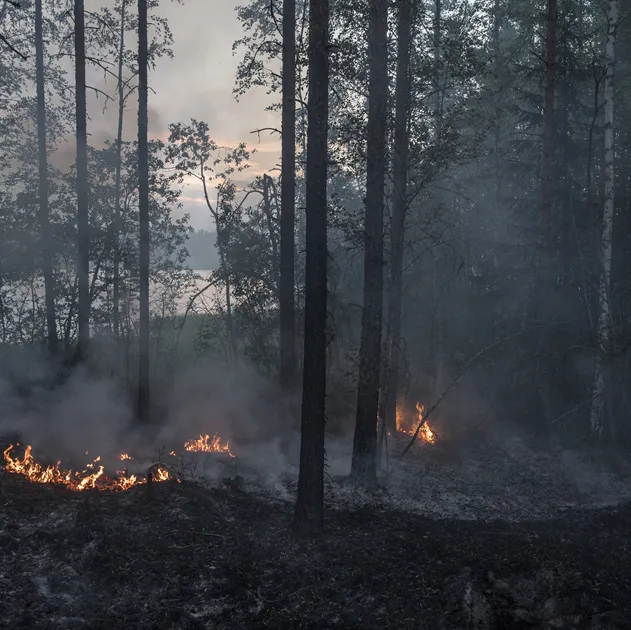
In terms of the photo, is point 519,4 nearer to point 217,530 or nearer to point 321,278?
point 321,278

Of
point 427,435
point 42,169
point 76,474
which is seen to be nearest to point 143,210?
point 42,169

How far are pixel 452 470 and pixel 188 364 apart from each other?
15.3m

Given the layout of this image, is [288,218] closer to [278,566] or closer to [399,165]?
[399,165]

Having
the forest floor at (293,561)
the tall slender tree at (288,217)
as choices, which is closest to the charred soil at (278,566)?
the forest floor at (293,561)

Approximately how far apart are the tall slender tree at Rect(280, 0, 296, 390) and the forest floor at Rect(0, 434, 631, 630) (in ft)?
15.5

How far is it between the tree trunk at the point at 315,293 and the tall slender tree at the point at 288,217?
6.51 m

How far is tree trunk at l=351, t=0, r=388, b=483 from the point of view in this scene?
478 inches

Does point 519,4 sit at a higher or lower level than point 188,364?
higher

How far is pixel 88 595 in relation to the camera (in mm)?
7605

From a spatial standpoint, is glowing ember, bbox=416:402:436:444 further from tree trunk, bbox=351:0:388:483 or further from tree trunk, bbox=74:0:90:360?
tree trunk, bbox=74:0:90:360

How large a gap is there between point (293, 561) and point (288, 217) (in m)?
9.86

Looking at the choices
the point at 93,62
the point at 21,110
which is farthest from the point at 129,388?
the point at 21,110

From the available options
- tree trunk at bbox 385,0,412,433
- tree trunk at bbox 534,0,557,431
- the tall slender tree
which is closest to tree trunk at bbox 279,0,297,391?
the tall slender tree

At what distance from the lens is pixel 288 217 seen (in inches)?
637
